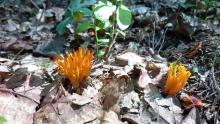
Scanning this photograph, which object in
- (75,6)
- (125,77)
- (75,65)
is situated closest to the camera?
(75,65)

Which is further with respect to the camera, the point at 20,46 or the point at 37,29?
the point at 37,29

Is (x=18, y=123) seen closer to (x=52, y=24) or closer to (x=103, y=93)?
(x=103, y=93)

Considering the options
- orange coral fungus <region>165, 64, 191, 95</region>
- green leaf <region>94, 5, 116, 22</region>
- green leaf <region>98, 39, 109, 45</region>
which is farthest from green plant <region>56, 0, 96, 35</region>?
orange coral fungus <region>165, 64, 191, 95</region>

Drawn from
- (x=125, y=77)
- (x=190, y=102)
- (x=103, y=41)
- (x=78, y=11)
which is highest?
(x=78, y=11)

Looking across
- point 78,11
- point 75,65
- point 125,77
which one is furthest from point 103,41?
point 75,65

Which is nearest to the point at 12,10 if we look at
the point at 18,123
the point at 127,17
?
the point at 127,17

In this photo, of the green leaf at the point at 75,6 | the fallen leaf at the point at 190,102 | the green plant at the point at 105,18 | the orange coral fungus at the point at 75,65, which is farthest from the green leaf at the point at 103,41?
the fallen leaf at the point at 190,102

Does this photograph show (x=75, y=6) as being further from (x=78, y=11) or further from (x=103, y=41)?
(x=103, y=41)
